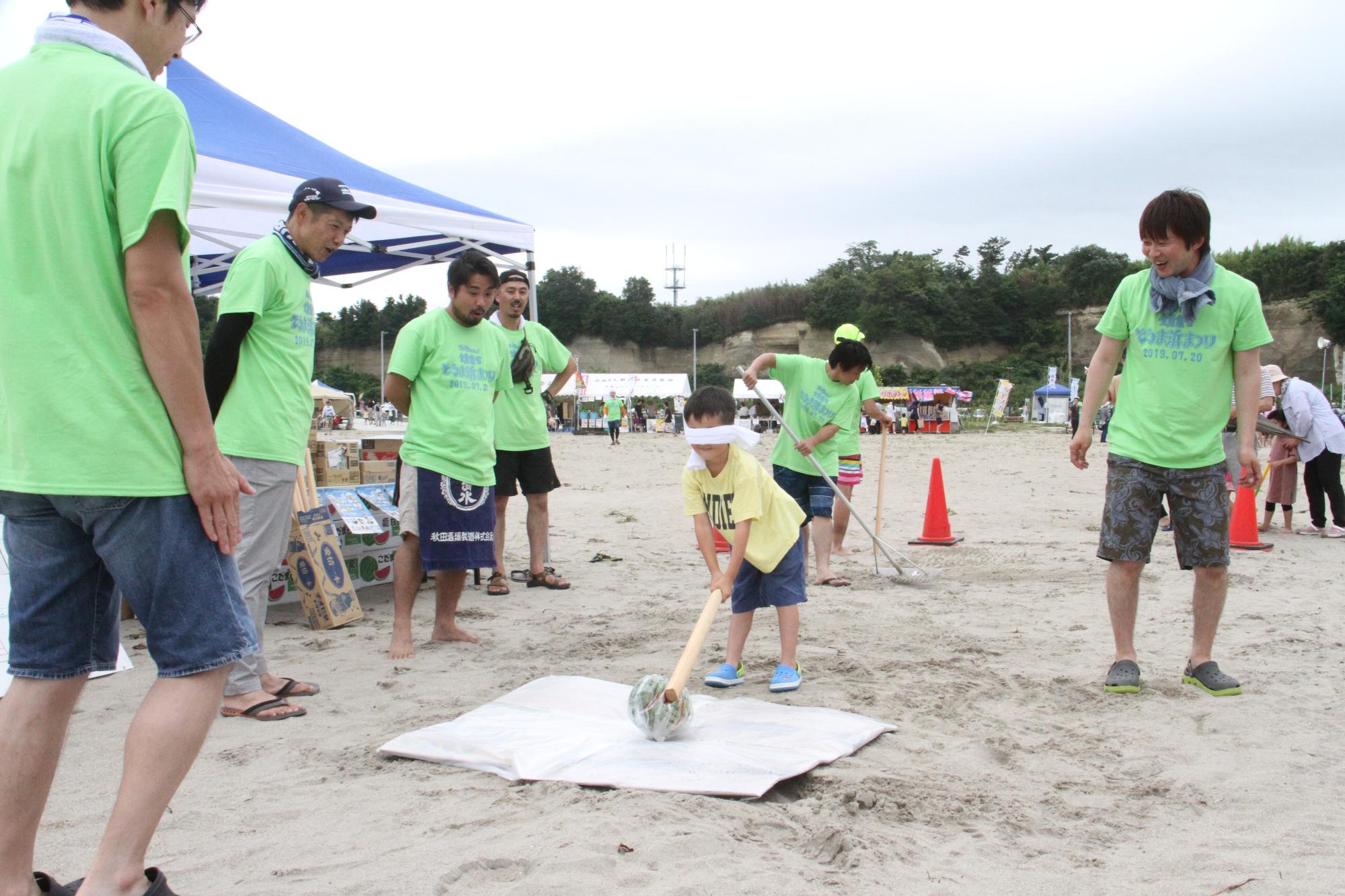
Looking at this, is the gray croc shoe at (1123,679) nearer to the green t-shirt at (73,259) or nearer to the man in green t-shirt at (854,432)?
the man in green t-shirt at (854,432)

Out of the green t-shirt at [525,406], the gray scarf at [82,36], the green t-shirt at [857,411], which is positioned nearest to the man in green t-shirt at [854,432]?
the green t-shirt at [857,411]

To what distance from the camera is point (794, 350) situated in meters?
70.8

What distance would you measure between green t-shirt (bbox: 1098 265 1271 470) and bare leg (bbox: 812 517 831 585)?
2541 millimetres

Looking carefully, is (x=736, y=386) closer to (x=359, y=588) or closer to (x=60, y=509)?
(x=359, y=588)

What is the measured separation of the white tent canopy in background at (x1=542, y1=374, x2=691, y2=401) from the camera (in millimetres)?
43125

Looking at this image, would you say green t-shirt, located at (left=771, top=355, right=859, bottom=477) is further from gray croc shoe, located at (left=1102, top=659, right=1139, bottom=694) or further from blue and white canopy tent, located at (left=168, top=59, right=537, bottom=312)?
gray croc shoe, located at (left=1102, top=659, right=1139, bottom=694)

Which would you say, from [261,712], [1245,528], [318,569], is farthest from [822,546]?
[1245,528]

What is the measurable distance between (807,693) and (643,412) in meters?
36.0

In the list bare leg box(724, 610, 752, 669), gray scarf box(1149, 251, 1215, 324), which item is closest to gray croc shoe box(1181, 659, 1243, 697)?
gray scarf box(1149, 251, 1215, 324)

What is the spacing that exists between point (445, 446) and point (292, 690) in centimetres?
121

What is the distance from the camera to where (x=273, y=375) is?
333 centimetres

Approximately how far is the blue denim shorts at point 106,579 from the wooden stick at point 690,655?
142 centimetres

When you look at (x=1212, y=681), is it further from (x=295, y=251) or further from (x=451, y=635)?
(x=295, y=251)

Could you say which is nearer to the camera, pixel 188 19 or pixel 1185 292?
→ pixel 188 19
